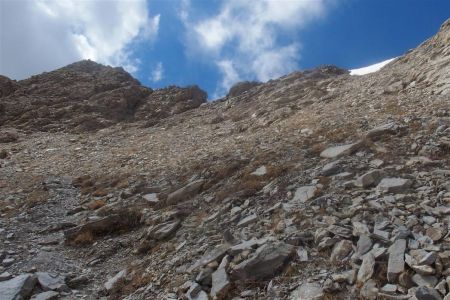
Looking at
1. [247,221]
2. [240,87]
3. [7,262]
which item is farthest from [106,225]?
[240,87]

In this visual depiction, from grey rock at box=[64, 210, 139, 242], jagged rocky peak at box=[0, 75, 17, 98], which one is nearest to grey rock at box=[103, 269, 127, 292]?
grey rock at box=[64, 210, 139, 242]

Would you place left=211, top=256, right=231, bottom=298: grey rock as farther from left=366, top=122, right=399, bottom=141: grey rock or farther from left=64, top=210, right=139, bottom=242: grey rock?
left=366, top=122, right=399, bottom=141: grey rock

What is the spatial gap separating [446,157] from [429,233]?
4.68m

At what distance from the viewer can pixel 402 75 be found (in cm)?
2445

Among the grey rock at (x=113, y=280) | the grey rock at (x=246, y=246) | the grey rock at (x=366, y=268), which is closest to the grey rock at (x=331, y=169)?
the grey rock at (x=246, y=246)

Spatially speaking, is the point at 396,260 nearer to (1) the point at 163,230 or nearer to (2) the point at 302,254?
(2) the point at 302,254

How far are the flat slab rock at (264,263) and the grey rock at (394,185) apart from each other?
342 centimetres

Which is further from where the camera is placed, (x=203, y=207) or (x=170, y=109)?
(x=170, y=109)

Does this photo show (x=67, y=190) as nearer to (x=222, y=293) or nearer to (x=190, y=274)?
(x=190, y=274)

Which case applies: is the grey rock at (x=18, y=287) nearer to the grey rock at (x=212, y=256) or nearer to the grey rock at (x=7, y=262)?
the grey rock at (x=7, y=262)

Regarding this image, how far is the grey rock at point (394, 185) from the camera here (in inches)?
429

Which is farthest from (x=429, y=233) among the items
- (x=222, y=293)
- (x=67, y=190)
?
(x=67, y=190)

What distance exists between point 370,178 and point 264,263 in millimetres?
4645

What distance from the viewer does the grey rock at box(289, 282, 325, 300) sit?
7773mm
